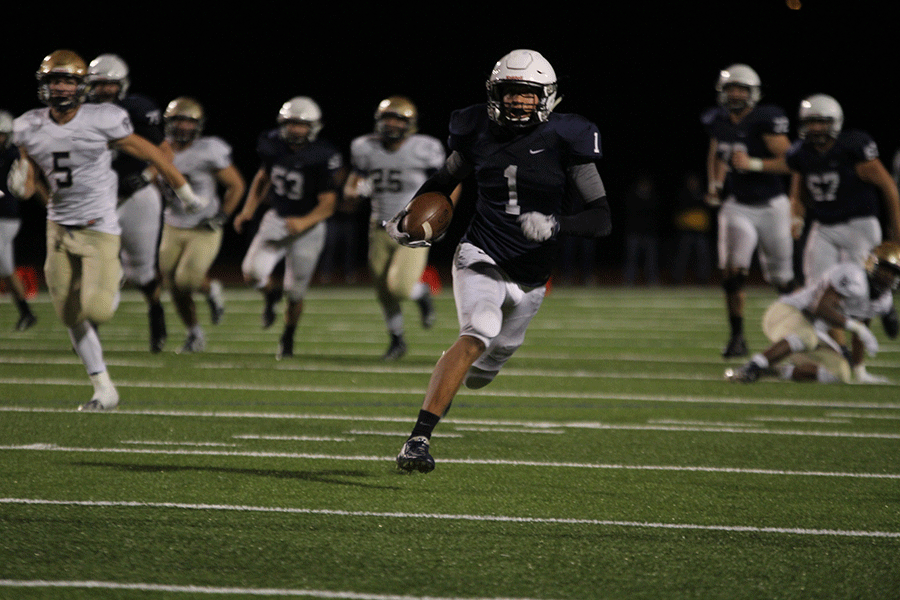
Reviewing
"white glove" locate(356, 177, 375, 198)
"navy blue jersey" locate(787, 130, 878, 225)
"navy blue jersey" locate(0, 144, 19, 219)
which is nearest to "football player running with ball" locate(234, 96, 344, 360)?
"white glove" locate(356, 177, 375, 198)

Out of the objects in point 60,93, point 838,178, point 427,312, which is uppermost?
point 60,93

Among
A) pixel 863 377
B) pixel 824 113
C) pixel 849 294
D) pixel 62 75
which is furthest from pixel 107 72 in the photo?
pixel 863 377

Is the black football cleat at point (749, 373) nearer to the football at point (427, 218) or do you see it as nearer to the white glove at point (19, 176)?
the football at point (427, 218)

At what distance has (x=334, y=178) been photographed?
8.33 m

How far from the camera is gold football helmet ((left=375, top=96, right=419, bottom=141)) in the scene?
8078 mm

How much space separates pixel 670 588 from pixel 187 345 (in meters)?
6.14

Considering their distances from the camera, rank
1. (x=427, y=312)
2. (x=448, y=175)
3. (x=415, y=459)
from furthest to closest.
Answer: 1. (x=427, y=312)
2. (x=448, y=175)
3. (x=415, y=459)

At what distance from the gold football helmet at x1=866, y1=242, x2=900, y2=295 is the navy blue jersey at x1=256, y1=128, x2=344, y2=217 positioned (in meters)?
3.76

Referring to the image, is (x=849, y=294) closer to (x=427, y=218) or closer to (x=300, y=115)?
(x=427, y=218)

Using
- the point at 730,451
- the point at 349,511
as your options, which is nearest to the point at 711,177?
the point at 730,451

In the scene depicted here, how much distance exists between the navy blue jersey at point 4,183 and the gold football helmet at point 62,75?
10.5 ft

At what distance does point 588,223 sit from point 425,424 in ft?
3.04

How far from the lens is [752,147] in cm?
838

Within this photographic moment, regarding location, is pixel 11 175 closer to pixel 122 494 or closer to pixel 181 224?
pixel 122 494
